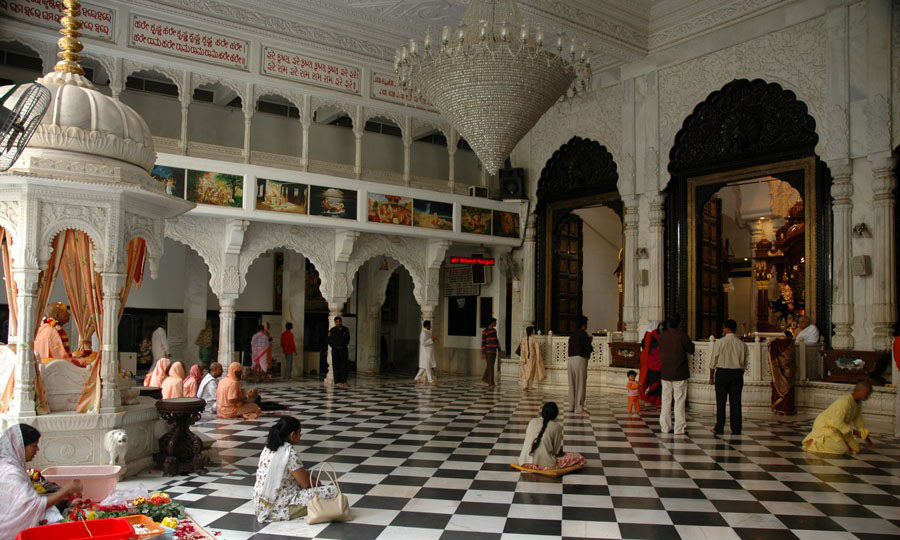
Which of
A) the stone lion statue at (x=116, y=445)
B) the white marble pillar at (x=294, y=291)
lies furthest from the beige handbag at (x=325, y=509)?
the white marble pillar at (x=294, y=291)

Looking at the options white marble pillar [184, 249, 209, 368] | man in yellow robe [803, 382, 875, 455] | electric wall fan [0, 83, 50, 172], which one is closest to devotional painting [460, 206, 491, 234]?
white marble pillar [184, 249, 209, 368]

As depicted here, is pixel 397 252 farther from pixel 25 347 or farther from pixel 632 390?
pixel 25 347

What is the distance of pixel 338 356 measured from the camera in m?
14.5

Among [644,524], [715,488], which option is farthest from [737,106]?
[644,524]

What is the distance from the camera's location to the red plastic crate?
374cm

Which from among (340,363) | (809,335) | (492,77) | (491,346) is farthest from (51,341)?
(809,335)

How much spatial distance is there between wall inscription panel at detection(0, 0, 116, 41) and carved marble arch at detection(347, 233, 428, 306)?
6.20m

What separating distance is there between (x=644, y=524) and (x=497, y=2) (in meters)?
7.65

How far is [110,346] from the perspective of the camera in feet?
20.7

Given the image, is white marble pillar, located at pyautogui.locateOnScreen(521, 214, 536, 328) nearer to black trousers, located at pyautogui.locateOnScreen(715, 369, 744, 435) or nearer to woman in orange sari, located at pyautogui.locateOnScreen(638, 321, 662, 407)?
woman in orange sari, located at pyautogui.locateOnScreen(638, 321, 662, 407)

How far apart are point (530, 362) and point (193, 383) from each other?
6820 millimetres

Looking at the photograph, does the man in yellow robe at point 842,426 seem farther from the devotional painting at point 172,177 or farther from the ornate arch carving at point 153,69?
the ornate arch carving at point 153,69

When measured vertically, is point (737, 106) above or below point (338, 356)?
above

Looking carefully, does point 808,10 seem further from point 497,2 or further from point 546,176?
point 546,176
